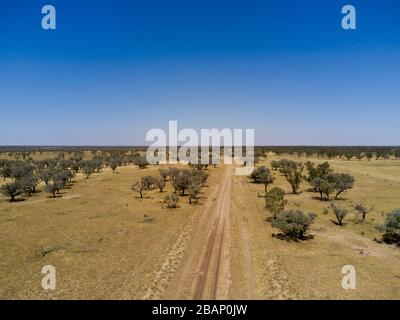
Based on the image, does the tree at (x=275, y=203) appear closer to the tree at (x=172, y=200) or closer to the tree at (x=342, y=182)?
the tree at (x=172, y=200)

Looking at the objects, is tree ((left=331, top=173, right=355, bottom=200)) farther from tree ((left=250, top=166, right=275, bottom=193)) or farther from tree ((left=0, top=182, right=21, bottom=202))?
tree ((left=0, top=182, right=21, bottom=202))

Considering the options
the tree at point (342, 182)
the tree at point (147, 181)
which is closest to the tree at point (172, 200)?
the tree at point (147, 181)

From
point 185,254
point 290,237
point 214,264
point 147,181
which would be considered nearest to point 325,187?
point 290,237

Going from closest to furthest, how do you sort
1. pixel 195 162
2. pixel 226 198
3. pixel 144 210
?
pixel 144 210, pixel 226 198, pixel 195 162
